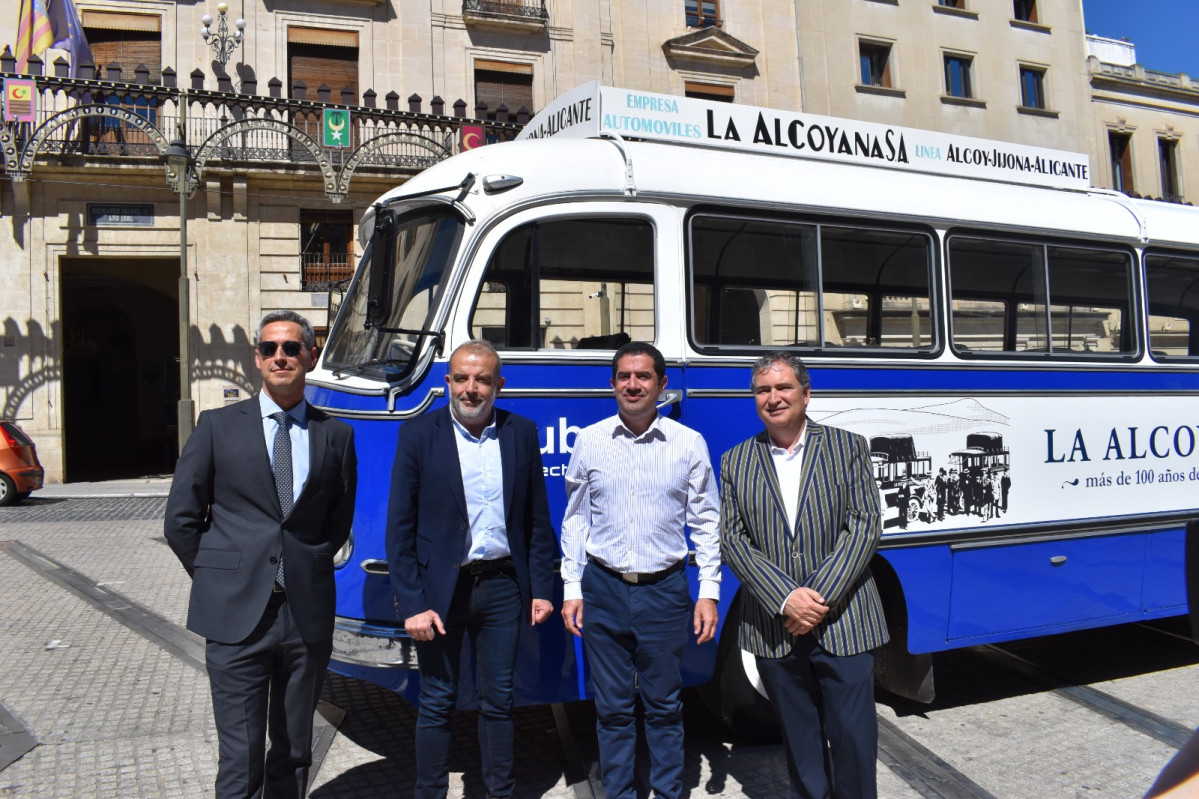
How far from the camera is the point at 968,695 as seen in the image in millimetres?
6012

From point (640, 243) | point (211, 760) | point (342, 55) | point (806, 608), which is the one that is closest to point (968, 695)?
point (806, 608)

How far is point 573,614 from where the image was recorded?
13.1 feet

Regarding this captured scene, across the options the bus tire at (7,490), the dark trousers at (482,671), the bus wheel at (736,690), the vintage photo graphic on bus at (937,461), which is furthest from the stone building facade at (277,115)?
the dark trousers at (482,671)

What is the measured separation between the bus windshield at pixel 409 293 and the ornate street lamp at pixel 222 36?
19.0 meters

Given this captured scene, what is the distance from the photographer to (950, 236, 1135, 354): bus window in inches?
221

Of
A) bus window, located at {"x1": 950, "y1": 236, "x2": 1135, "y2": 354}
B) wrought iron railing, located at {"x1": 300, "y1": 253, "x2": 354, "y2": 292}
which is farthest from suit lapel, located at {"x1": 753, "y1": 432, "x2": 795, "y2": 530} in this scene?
wrought iron railing, located at {"x1": 300, "y1": 253, "x2": 354, "y2": 292}

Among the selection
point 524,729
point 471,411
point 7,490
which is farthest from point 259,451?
point 7,490

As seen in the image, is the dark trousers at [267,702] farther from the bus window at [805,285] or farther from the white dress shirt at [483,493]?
the bus window at [805,285]

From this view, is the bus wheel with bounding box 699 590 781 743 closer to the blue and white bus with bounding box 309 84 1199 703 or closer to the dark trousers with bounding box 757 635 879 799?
the blue and white bus with bounding box 309 84 1199 703

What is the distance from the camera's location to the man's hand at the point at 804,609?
134 inches

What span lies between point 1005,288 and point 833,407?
5.17ft

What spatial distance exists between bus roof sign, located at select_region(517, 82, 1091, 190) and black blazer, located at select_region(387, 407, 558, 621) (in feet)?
7.06

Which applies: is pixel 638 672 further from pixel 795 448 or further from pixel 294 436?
pixel 294 436

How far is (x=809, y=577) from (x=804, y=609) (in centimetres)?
15
